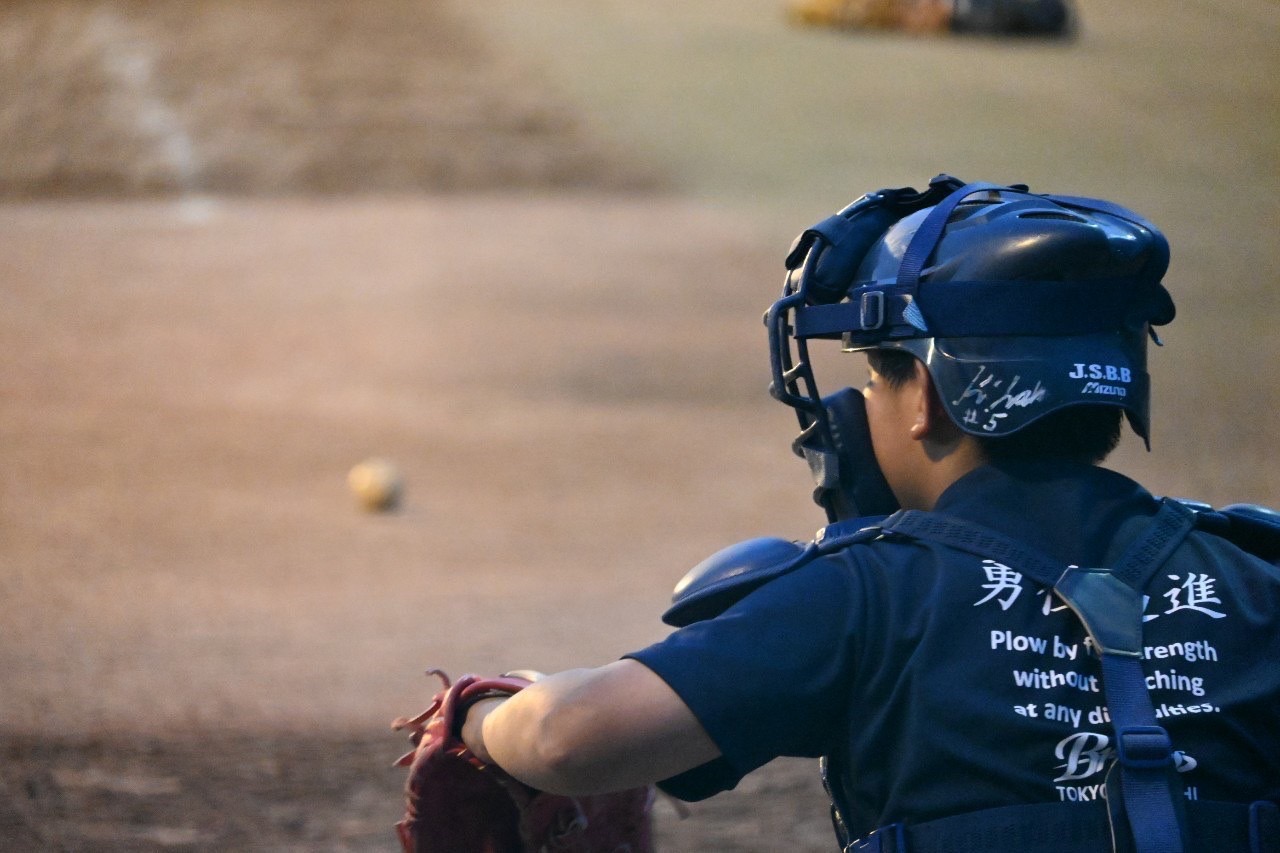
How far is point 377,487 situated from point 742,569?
5708 millimetres

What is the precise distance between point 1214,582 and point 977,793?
0.40 m

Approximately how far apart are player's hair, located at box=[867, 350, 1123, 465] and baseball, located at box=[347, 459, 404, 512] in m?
5.65

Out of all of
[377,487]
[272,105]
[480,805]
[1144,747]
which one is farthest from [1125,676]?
[272,105]

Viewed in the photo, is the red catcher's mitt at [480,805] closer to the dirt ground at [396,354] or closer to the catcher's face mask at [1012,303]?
the catcher's face mask at [1012,303]

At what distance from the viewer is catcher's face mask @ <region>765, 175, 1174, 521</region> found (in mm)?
1851

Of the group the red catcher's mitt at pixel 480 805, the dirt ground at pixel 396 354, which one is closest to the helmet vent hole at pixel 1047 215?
the red catcher's mitt at pixel 480 805

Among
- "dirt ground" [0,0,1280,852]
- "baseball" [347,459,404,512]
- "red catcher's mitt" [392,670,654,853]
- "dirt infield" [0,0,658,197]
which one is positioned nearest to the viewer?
"red catcher's mitt" [392,670,654,853]

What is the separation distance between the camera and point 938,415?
1965 millimetres

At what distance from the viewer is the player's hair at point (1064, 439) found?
1.91 m

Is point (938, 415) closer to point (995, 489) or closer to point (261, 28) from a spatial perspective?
point (995, 489)

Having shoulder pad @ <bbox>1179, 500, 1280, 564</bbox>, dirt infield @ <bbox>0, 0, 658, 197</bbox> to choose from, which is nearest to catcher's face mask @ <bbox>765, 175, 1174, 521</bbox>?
shoulder pad @ <bbox>1179, 500, 1280, 564</bbox>

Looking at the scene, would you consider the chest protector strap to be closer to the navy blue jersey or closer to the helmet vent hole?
the navy blue jersey

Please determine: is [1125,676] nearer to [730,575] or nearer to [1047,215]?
[730,575]

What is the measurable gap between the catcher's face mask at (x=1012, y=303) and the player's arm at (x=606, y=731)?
0.53 metres
